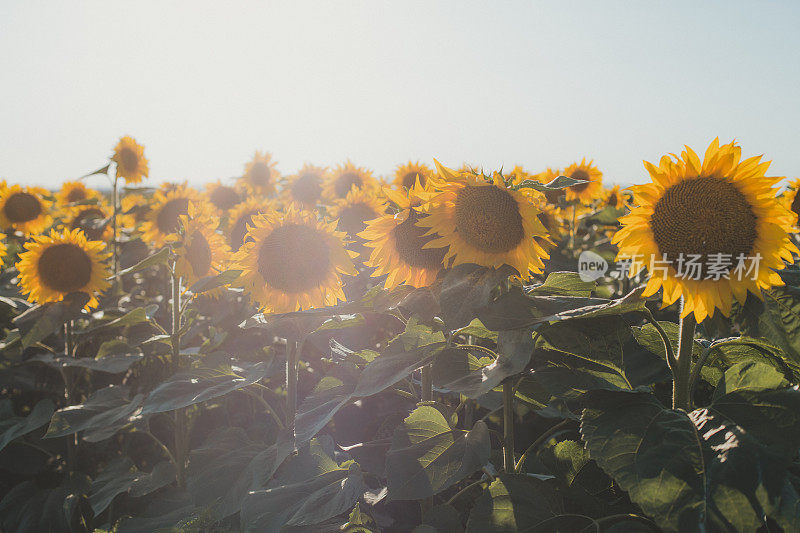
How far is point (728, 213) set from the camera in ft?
3.95

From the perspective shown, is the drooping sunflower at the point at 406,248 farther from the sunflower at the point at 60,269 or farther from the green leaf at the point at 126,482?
the sunflower at the point at 60,269

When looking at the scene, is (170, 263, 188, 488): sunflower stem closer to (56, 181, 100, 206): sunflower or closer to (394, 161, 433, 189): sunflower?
(394, 161, 433, 189): sunflower

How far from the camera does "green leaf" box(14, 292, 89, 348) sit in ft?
8.99

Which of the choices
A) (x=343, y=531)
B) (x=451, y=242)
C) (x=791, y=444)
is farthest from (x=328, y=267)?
(x=791, y=444)

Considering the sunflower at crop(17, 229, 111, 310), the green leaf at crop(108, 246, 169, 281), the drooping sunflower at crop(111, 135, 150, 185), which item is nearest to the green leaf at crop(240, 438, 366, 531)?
the green leaf at crop(108, 246, 169, 281)

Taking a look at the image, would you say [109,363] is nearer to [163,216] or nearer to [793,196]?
[163,216]

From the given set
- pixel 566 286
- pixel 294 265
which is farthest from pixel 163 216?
pixel 566 286

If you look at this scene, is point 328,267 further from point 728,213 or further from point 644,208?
point 728,213

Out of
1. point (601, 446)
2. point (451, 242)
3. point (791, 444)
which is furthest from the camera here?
point (451, 242)

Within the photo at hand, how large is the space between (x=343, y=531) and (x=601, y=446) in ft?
2.77

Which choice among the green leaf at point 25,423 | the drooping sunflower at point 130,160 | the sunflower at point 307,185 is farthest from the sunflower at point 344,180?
the green leaf at point 25,423

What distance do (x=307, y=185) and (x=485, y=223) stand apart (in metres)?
4.50

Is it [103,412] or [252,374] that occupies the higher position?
[252,374]

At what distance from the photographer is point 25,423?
111 inches
